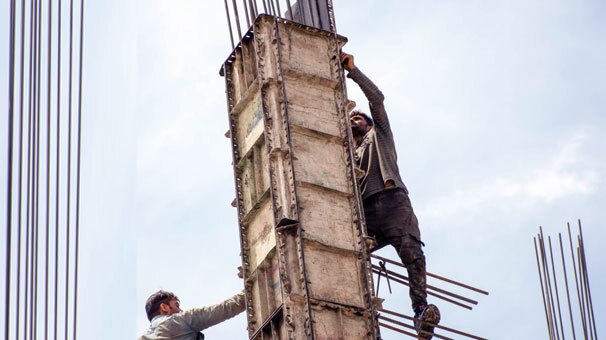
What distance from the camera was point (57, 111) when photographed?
25.2 metres

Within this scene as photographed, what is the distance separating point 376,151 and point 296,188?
8.67ft

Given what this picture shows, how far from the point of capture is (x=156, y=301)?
25312 millimetres

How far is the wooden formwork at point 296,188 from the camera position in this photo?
24266mm

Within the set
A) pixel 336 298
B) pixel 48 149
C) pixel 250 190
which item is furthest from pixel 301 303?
pixel 48 149

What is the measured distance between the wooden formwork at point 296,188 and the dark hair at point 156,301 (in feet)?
3.67

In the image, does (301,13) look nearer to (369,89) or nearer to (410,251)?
(369,89)

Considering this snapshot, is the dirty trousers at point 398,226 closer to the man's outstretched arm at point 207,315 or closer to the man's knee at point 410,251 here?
the man's knee at point 410,251

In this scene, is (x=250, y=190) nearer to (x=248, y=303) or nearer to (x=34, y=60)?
(x=248, y=303)

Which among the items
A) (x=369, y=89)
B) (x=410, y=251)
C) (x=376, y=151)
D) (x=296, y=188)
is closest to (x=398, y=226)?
(x=410, y=251)

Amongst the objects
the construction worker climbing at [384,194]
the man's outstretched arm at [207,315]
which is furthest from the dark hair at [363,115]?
the man's outstretched arm at [207,315]

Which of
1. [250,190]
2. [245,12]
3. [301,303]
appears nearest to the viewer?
[301,303]

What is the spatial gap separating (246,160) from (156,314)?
2.55 metres

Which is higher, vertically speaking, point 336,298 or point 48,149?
point 48,149

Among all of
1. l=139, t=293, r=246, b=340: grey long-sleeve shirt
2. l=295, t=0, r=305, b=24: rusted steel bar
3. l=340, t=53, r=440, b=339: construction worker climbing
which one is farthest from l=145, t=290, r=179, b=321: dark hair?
l=295, t=0, r=305, b=24: rusted steel bar
